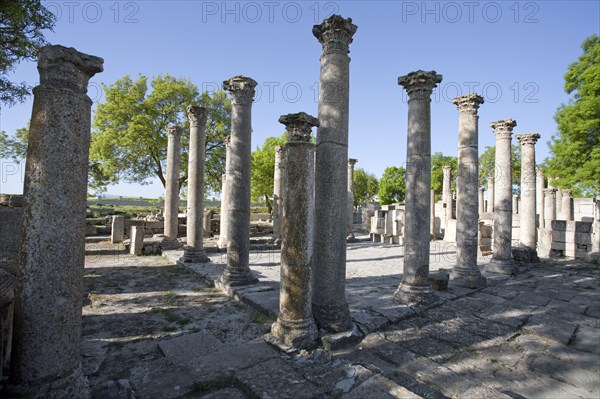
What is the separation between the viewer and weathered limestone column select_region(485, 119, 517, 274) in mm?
10469

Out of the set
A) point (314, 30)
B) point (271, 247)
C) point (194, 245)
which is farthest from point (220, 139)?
point (314, 30)

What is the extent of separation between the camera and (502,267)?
1025cm

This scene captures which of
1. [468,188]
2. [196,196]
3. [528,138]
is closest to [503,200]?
[468,188]

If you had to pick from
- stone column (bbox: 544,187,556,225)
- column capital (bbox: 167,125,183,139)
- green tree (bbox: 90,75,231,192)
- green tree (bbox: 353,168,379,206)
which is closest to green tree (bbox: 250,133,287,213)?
green tree (bbox: 90,75,231,192)

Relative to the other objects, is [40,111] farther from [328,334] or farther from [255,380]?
[328,334]

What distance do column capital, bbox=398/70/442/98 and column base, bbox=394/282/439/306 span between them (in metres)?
3.94

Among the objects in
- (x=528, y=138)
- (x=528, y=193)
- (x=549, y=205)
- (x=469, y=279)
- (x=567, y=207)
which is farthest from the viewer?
(x=567, y=207)

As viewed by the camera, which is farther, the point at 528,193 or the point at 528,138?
the point at 528,193

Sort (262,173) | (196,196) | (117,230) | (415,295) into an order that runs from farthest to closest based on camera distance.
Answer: (262,173) < (117,230) < (196,196) < (415,295)

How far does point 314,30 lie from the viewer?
5.33 m

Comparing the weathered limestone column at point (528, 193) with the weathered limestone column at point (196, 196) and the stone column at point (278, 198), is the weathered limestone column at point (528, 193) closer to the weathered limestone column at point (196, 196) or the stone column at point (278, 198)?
the stone column at point (278, 198)

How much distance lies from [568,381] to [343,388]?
9.64 feet

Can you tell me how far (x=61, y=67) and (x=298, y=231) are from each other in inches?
125

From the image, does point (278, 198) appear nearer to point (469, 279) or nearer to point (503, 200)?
point (503, 200)
